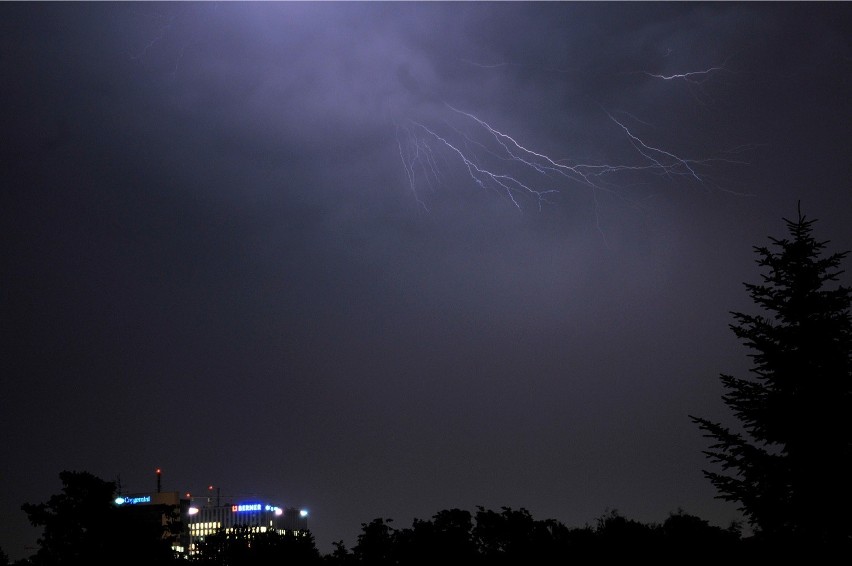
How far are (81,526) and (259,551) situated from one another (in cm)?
344

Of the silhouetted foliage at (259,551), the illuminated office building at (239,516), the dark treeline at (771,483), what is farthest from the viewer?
the illuminated office building at (239,516)

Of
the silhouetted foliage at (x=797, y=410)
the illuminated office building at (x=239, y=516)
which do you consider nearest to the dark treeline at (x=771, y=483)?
the silhouetted foliage at (x=797, y=410)

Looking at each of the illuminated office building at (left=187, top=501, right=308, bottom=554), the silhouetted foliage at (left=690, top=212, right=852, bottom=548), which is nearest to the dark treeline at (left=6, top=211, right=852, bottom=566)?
the silhouetted foliage at (left=690, top=212, right=852, bottom=548)

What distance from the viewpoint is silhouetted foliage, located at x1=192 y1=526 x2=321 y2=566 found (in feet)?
50.9

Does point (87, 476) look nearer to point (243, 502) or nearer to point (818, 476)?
point (818, 476)

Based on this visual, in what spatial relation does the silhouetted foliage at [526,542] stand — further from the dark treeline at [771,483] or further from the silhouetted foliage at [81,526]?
the silhouetted foliage at [81,526]

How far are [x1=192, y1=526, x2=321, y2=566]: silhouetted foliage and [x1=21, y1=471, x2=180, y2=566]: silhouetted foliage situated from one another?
214 centimetres

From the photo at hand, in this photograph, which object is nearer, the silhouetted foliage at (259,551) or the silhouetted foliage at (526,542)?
the silhouetted foliage at (526,542)

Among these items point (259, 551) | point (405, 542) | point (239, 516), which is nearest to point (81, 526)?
point (259, 551)

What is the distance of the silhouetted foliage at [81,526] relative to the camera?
13.8m

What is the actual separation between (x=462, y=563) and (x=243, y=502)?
11813 cm

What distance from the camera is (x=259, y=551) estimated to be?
51.9ft

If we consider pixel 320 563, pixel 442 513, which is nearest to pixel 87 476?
pixel 320 563

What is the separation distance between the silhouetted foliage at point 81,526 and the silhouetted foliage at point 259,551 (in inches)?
84.3
